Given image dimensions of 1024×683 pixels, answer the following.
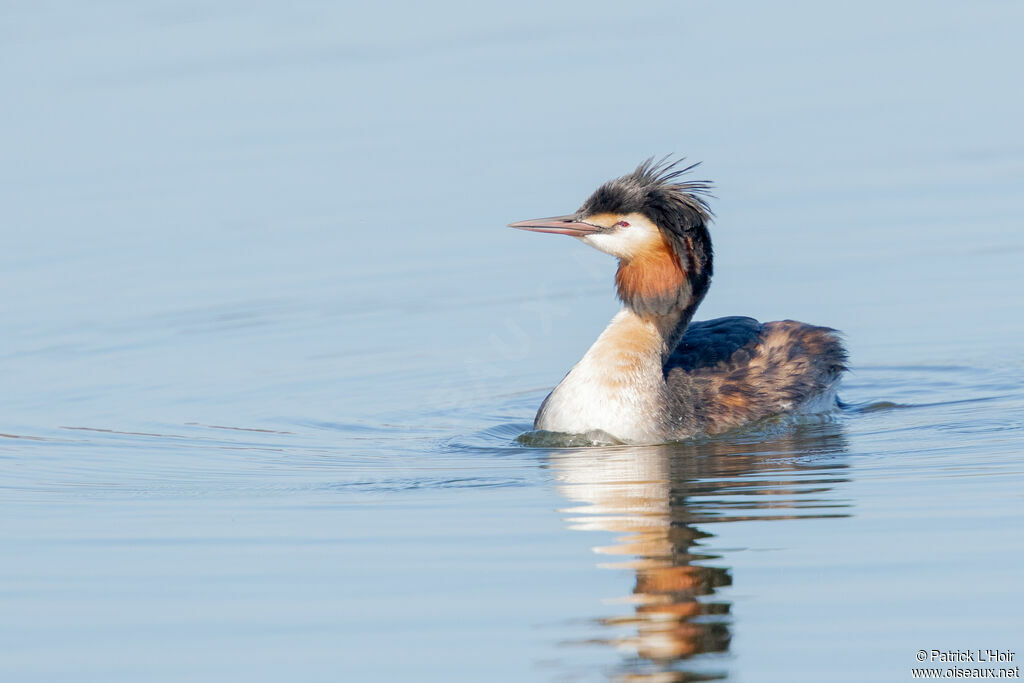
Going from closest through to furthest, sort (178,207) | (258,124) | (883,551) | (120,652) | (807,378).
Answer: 1. (120,652)
2. (883,551)
3. (807,378)
4. (178,207)
5. (258,124)

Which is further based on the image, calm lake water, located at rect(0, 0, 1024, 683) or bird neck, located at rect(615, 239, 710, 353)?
bird neck, located at rect(615, 239, 710, 353)

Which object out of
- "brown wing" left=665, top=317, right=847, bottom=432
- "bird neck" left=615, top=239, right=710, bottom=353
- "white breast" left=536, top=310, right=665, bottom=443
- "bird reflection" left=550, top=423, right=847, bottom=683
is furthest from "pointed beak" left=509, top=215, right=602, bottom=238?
"bird reflection" left=550, top=423, right=847, bottom=683

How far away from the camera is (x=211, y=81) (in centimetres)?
2009

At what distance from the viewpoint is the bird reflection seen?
7383 mm

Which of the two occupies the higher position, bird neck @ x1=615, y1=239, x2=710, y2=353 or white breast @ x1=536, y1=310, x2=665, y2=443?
bird neck @ x1=615, y1=239, x2=710, y2=353

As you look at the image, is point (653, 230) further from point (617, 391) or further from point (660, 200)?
point (617, 391)

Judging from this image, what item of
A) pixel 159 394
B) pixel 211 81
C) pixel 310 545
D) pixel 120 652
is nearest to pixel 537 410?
pixel 159 394

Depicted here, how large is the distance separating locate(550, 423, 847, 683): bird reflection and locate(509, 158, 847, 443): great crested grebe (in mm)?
228

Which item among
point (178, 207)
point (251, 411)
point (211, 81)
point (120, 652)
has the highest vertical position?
point (211, 81)

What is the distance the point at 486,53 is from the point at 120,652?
1411 centimetres

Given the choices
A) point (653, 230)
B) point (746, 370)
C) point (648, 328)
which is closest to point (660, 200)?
point (653, 230)

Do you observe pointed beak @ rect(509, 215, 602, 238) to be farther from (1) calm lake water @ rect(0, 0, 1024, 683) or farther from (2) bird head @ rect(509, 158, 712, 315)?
(1) calm lake water @ rect(0, 0, 1024, 683)

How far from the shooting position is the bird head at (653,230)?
11.2m

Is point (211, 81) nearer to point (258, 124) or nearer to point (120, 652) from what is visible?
point (258, 124)
